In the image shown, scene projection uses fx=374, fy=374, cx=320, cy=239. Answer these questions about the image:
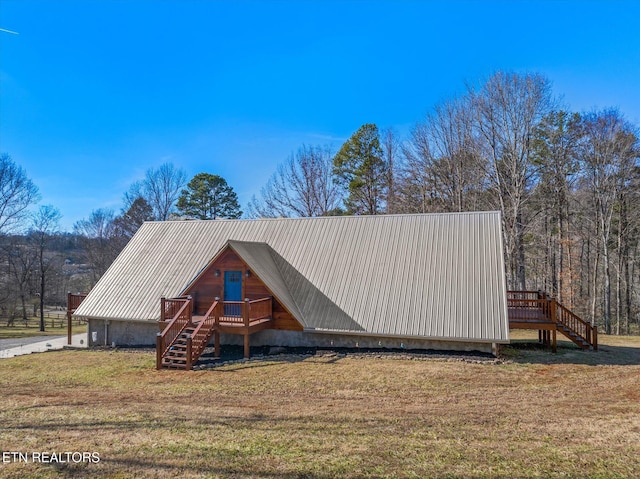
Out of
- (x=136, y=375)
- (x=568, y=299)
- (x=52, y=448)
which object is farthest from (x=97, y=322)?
(x=568, y=299)

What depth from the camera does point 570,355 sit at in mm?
12523

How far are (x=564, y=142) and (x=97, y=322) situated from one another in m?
28.0

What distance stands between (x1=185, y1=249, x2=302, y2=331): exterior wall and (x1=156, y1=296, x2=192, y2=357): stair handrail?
116 centimetres

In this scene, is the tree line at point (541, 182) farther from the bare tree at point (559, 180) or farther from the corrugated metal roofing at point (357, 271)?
the corrugated metal roofing at point (357, 271)

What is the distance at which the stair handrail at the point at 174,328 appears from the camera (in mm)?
11883

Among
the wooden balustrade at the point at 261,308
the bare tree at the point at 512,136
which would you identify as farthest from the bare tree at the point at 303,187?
the wooden balustrade at the point at 261,308

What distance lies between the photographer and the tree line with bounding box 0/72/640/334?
2209cm

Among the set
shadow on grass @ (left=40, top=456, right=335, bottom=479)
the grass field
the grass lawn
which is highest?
shadow on grass @ (left=40, top=456, right=335, bottom=479)

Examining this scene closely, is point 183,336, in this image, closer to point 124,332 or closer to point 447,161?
point 124,332

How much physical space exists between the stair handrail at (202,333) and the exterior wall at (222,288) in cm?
143

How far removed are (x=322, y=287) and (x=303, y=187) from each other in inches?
729

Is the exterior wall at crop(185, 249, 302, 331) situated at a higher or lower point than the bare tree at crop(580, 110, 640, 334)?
lower

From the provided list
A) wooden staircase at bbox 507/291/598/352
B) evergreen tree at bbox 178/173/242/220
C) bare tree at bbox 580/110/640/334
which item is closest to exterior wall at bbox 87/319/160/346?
wooden staircase at bbox 507/291/598/352

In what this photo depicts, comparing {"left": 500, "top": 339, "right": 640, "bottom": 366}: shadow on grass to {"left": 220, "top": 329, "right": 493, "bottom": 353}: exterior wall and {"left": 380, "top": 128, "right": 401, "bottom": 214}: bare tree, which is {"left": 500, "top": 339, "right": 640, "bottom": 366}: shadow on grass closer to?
{"left": 220, "top": 329, "right": 493, "bottom": 353}: exterior wall
